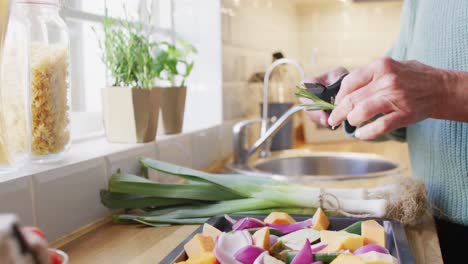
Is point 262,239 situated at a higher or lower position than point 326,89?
lower

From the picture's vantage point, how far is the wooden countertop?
2.94 feet

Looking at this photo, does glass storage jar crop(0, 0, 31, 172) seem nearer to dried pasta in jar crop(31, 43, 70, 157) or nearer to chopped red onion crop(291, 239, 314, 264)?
dried pasta in jar crop(31, 43, 70, 157)

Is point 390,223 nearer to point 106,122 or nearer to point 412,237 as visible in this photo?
point 412,237

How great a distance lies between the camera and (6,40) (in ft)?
3.01

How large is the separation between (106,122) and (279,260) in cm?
71

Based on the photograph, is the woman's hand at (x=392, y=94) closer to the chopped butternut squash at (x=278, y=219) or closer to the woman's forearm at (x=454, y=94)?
the woman's forearm at (x=454, y=94)

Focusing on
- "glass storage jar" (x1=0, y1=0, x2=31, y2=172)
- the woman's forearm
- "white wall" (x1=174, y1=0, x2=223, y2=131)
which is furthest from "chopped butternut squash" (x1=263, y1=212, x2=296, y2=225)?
"white wall" (x1=174, y1=0, x2=223, y2=131)

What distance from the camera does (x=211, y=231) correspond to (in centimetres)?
93

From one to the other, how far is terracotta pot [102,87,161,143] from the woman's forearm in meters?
0.68

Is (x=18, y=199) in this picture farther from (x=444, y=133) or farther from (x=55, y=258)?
(x=444, y=133)

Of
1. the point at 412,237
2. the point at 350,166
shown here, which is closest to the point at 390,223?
the point at 412,237

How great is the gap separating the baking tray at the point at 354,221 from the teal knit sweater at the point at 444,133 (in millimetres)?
265

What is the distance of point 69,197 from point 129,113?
0.34 meters

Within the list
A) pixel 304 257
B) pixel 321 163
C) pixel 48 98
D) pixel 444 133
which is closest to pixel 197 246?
pixel 304 257
